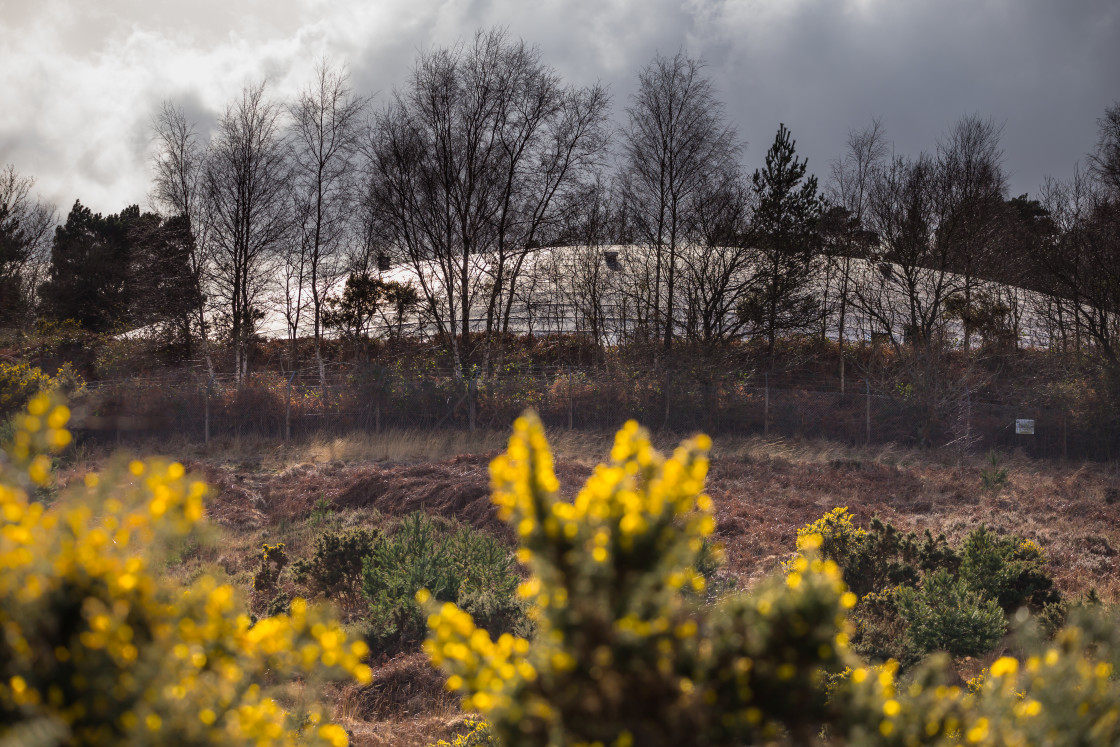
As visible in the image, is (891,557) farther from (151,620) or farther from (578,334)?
(578,334)

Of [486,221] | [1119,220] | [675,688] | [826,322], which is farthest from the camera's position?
[826,322]

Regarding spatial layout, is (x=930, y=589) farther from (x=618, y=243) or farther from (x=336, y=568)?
(x=618, y=243)

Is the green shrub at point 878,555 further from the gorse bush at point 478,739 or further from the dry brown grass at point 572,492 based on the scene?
the gorse bush at point 478,739

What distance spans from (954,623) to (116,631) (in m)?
5.92

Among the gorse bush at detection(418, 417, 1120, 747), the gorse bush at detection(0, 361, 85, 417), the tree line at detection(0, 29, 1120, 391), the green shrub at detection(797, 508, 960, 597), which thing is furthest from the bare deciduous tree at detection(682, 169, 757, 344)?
the gorse bush at detection(418, 417, 1120, 747)

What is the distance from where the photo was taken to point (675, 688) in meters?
1.37

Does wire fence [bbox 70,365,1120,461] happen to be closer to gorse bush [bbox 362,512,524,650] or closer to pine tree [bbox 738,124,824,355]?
pine tree [bbox 738,124,824,355]

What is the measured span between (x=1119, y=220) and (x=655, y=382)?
12.4 m

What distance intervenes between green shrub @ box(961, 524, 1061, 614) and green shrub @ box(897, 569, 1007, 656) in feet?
3.16

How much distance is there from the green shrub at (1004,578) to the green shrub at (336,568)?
6.31 meters

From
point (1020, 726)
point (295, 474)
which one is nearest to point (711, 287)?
point (295, 474)

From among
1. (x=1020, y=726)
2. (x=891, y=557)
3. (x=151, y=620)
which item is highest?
(x=151, y=620)

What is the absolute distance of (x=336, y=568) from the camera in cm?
765

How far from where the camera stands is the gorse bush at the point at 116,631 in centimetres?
132
